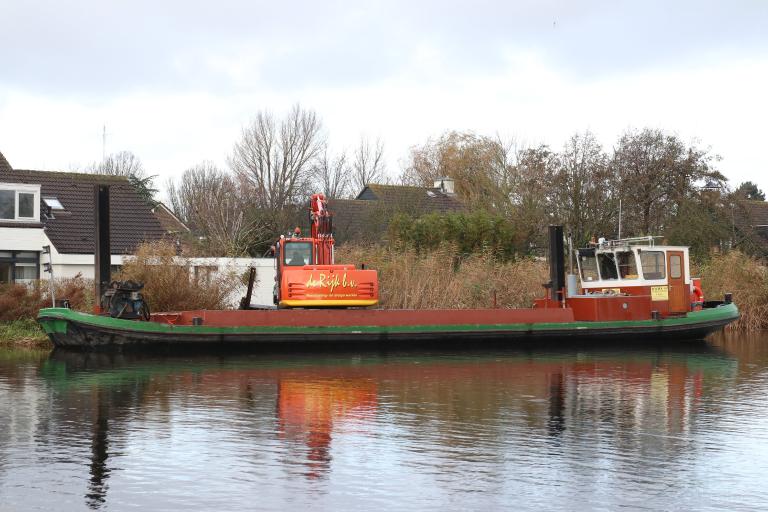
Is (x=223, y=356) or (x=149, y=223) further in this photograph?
(x=149, y=223)

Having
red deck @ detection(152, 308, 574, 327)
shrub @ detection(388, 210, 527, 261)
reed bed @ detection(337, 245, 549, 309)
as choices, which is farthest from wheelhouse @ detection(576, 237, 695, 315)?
shrub @ detection(388, 210, 527, 261)

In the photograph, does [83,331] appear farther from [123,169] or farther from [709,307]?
[123,169]

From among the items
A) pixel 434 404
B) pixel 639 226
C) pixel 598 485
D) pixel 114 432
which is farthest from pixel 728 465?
pixel 639 226

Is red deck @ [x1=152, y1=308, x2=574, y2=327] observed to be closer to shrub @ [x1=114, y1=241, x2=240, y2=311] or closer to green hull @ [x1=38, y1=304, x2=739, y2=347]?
green hull @ [x1=38, y1=304, x2=739, y2=347]

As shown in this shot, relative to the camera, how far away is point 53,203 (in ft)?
110

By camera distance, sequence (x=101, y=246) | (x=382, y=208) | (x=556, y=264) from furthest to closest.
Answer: (x=382, y=208) → (x=556, y=264) → (x=101, y=246)

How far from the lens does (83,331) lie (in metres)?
21.5

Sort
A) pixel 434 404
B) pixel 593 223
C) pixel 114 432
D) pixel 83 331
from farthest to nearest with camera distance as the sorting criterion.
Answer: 1. pixel 593 223
2. pixel 83 331
3. pixel 434 404
4. pixel 114 432

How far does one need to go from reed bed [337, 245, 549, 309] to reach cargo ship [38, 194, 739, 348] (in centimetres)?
153

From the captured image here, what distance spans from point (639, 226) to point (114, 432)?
31608 mm

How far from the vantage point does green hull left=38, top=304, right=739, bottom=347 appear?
21547 millimetres

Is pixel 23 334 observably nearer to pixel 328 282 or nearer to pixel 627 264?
pixel 328 282

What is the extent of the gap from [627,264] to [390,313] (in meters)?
6.86

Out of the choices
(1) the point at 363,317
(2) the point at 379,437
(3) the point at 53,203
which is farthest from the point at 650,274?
(3) the point at 53,203
